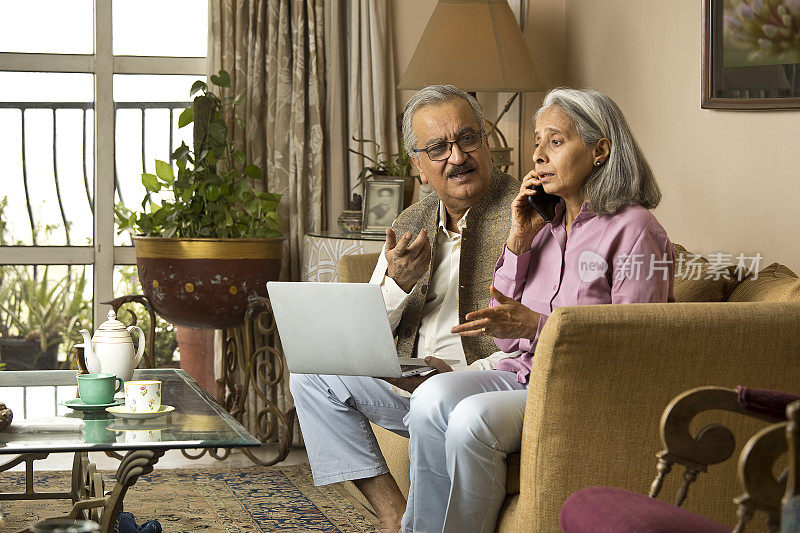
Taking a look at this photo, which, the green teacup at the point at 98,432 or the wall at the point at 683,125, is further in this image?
the wall at the point at 683,125

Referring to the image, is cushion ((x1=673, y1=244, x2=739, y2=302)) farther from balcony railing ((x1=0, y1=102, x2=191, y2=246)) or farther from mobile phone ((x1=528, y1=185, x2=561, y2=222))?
balcony railing ((x1=0, y1=102, x2=191, y2=246))

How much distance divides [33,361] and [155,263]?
93 centimetres

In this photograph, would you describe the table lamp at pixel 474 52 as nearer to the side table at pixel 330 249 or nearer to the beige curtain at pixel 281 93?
the side table at pixel 330 249

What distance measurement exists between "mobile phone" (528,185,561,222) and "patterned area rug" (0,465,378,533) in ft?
3.73

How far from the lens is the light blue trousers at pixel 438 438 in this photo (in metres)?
1.90

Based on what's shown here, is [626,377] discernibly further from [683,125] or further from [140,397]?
[683,125]

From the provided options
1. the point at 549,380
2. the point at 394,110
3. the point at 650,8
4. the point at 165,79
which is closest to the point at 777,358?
the point at 549,380

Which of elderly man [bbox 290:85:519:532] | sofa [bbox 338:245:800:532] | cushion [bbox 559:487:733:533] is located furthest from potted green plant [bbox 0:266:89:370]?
cushion [bbox 559:487:733:533]

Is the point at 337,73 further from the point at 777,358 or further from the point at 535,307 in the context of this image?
the point at 777,358

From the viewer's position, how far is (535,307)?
2.23m

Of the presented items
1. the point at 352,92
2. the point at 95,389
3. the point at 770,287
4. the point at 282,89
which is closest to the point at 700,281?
the point at 770,287

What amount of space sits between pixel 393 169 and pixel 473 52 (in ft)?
1.94

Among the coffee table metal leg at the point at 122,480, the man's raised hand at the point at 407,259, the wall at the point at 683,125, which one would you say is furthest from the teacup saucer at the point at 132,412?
the wall at the point at 683,125

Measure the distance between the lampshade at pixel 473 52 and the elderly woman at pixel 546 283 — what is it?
1.11 m
